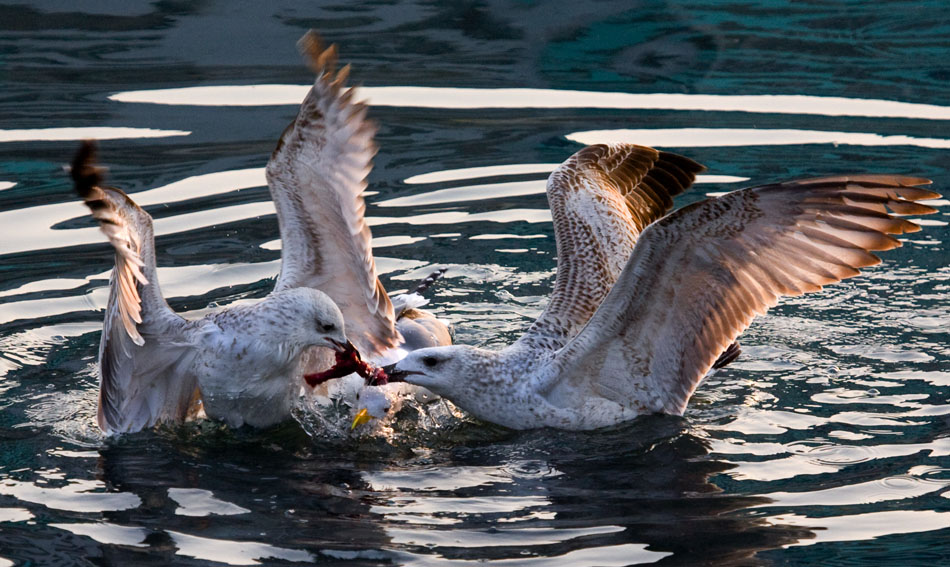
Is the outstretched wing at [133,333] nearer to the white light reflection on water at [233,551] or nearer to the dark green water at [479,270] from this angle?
the dark green water at [479,270]

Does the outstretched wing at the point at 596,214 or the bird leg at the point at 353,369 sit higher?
the outstretched wing at the point at 596,214

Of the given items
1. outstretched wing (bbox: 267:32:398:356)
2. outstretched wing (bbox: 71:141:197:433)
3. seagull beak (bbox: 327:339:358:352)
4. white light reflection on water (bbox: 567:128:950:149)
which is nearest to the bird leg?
seagull beak (bbox: 327:339:358:352)

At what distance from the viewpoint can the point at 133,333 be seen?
586 cm

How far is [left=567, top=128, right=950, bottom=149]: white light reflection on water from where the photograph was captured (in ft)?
33.4

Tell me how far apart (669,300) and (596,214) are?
1379mm

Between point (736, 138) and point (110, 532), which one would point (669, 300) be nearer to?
point (110, 532)

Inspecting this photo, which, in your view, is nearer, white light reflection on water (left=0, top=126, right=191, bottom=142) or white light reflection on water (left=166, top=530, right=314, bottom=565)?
white light reflection on water (left=166, top=530, right=314, bottom=565)

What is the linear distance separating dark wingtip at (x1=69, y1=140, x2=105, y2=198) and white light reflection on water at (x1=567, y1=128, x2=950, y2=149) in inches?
207

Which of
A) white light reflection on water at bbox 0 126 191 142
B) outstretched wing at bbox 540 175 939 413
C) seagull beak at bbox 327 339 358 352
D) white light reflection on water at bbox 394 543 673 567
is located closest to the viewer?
white light reflection on water at bbox 394 543 673 567

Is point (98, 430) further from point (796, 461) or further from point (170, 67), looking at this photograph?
point (170, 67)

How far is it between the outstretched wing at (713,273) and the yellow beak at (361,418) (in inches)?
35.1

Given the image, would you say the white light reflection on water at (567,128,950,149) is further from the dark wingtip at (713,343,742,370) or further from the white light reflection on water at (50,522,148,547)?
the white light reflection on water at (50,522,148,547)

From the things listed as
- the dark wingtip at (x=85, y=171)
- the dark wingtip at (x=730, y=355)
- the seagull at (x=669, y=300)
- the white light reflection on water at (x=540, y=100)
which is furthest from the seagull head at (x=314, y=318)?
the white light reflection on water at (x=540, y=100)

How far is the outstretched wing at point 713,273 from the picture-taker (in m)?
5.86
